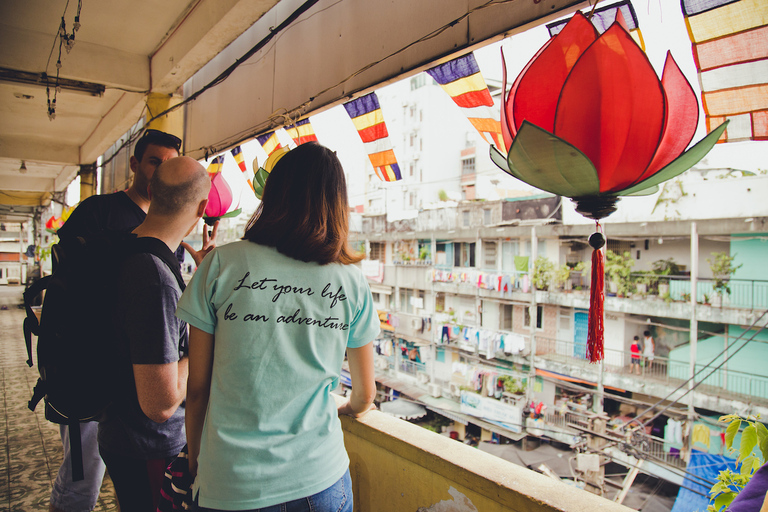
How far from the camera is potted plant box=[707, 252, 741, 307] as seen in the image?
371 inches

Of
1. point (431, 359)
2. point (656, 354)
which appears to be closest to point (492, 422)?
point (431, 359)

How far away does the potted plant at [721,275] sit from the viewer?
30.9 ft

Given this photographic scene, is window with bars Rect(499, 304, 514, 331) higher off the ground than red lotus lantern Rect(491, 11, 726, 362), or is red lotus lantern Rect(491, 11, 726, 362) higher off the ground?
red lotus lantern Rect(491, 11, 726, 362)

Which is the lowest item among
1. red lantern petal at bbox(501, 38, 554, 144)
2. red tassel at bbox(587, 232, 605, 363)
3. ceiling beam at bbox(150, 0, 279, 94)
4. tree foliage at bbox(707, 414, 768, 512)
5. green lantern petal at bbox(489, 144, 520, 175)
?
tree foliage at bbox(707, 414, 768, 512)

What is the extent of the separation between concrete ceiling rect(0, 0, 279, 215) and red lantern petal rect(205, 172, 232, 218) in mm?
1014

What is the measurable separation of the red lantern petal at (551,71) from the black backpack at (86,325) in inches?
39.7

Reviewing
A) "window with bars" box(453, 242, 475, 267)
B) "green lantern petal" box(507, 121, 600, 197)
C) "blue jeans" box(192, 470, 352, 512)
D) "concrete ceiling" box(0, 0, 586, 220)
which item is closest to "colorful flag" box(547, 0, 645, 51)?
"concrete ceiling" box(0, 0, 586, 220)

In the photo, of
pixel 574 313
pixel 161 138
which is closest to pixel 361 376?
pixel 161 138

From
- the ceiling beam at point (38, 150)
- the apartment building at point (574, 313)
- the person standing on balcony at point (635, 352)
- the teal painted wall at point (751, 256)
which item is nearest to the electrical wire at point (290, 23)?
the ceiling beam at point (38, 150)

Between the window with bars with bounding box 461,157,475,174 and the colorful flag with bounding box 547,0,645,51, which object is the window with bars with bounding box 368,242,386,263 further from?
the colorful flag with bounding box 547,0,645,51

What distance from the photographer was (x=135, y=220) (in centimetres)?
180

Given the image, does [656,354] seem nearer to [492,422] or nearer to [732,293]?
[732,293]

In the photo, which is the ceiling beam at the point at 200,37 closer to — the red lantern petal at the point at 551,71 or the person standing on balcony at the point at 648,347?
the red lantern petal at the point at 551,71

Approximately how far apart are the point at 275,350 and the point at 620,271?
1160 cm
